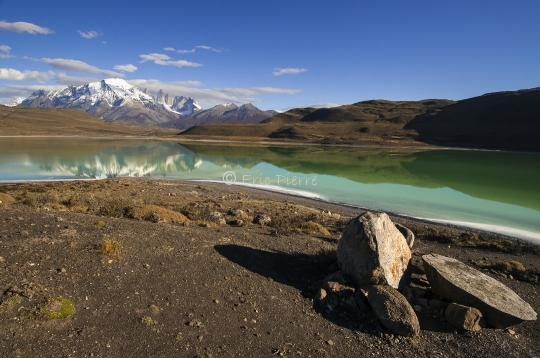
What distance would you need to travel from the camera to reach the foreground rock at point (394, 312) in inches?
269

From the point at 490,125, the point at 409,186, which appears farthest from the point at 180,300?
the point at 490,125

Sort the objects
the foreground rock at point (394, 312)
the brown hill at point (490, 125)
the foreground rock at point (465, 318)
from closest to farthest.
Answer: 1. the foreground rock at point (394, 312)
2. the foreground rock at point (465, 318)
3. the brown hill at point (490, 125)

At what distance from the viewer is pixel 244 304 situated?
24.2 ft

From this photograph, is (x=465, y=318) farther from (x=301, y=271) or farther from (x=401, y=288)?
(x=301, y=271)

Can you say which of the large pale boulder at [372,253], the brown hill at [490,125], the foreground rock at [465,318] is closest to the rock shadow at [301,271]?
the large pale boulder at [372,253]

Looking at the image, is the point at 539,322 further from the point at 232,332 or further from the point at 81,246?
the point at 81,246

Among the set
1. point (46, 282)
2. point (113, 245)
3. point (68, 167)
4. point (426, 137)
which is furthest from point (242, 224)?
point (426, 137)

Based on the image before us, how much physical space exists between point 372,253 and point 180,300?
447cm

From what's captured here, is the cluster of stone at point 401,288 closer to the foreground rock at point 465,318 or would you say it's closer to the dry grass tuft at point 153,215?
the foreground rock at point 465,318

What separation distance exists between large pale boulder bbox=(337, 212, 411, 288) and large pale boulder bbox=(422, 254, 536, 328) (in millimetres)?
844

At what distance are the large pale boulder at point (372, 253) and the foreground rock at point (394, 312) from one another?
562 mm

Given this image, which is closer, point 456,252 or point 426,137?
point 456,252

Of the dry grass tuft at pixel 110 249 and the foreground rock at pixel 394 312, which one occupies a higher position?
the dry grass tuft at pixel 110 249

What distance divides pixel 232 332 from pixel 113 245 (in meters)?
3.99
